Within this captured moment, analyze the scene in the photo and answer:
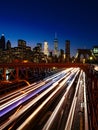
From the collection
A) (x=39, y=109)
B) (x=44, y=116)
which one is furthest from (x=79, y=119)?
(x=39, y=109)

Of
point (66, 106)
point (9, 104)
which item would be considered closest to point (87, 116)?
point (66, 106)

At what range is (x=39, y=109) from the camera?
21.7 meters

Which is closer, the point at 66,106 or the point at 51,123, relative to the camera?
the point at 51,123

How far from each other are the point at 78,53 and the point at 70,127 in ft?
419

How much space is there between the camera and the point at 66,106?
2459cm

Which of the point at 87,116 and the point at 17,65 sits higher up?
the point at 17,65

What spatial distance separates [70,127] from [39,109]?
18.8 feet

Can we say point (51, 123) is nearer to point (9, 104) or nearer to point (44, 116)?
point (44, 116)

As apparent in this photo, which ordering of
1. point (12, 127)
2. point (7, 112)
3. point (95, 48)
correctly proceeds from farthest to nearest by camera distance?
1. point (95, 48)
2. point (7, 112)
3. point (12, 127)

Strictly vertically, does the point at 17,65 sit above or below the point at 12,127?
above

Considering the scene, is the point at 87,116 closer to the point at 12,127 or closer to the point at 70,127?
the point at 70,127

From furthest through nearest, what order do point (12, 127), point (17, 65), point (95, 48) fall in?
point (95, 48), point (17, 65), point (12, 127)

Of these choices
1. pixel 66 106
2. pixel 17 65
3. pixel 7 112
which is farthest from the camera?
pixel 17 65

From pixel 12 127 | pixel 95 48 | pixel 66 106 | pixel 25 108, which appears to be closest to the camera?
pixel 12 127
